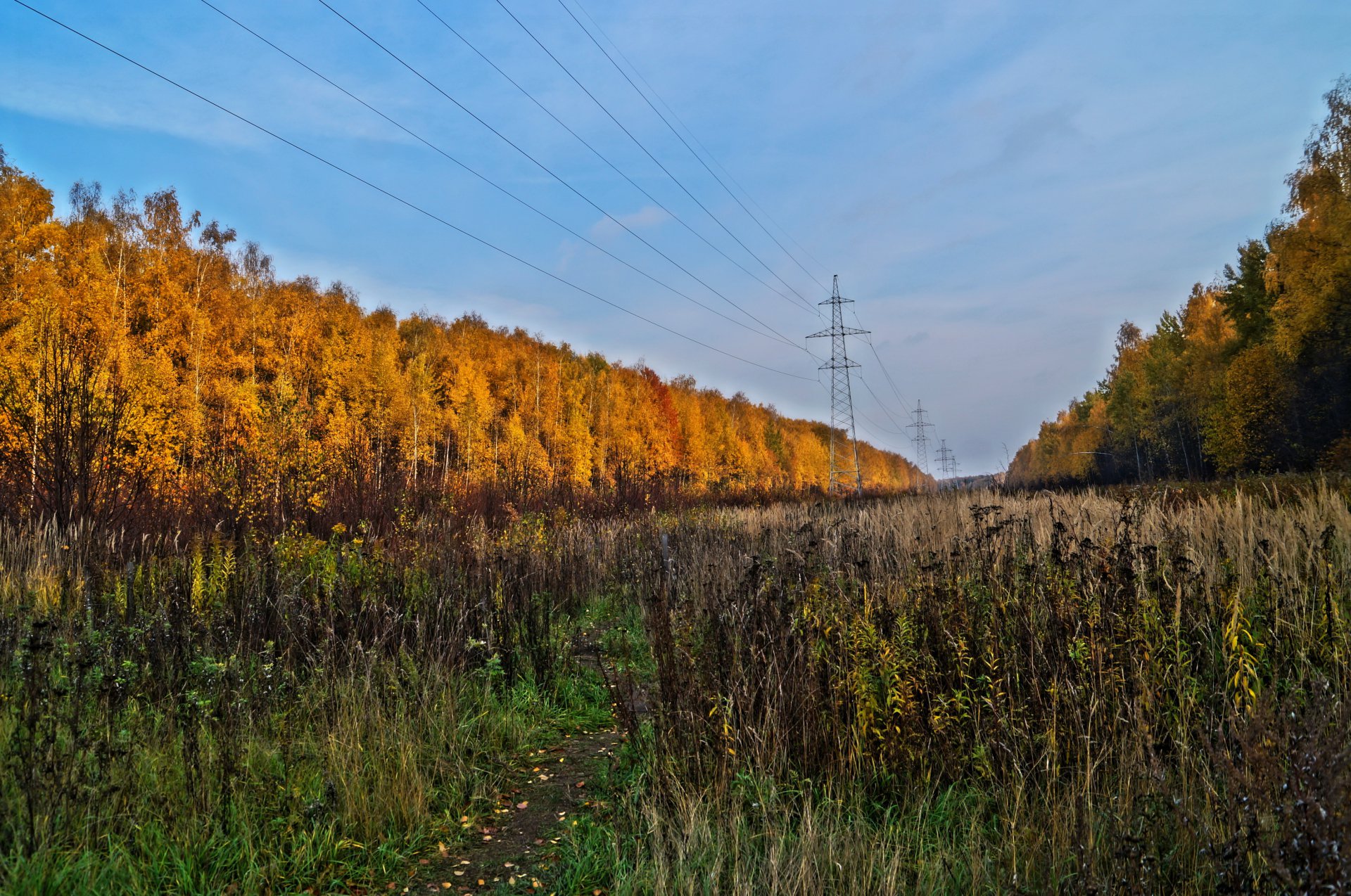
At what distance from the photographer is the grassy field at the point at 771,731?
7.95 ft

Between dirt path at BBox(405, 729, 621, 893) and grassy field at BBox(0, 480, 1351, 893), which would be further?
dirt path at BBox(405, 729, 621, 893)

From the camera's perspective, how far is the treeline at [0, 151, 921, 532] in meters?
8.80

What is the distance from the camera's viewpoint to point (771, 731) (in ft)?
11.2

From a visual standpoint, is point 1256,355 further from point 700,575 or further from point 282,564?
point 282,564

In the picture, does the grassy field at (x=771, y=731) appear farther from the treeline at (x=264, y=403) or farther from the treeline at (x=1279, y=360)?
the treeline at (x=1279, y=360)

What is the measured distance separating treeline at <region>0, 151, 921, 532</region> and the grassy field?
13.8ft

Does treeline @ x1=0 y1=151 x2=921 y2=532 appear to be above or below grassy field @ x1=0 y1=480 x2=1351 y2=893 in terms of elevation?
above

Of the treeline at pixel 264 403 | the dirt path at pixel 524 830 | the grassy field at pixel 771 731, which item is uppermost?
the treeline at pixel 264 403

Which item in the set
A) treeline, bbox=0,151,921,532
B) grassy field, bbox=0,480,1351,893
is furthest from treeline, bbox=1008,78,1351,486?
grassy field, bbox=0,480,1351,893

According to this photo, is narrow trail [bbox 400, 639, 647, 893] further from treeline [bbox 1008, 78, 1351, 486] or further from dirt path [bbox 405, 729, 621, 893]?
treeline [bbox 1008, 78, 1351, 486]

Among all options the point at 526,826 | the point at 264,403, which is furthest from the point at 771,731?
the point at 264,403

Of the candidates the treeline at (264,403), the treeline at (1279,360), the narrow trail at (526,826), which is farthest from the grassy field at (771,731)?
the treeline at (1279,360)

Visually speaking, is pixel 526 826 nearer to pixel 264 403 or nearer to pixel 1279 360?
pixel 264 403

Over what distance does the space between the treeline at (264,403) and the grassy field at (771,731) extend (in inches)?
166
